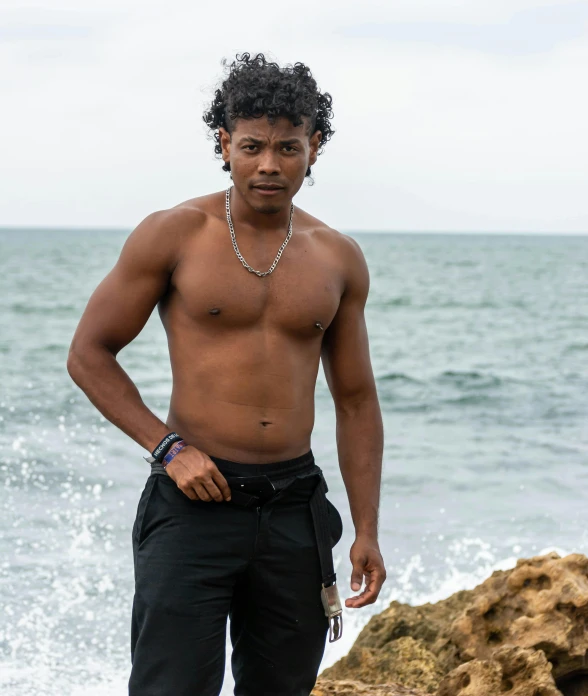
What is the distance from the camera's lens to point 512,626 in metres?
3.63

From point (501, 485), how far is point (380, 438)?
5863 millimetres

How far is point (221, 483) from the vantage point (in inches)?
103

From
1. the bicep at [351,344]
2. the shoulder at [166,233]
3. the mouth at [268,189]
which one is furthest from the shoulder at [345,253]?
the shoulder at [166,233]

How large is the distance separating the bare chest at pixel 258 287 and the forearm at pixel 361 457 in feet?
1.08

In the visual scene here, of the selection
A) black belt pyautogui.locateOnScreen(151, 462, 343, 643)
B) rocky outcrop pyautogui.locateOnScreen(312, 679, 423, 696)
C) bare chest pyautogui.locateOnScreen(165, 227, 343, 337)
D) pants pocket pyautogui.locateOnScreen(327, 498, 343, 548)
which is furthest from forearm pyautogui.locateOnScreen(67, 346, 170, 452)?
rocky outcrop pyautogui.locateOnScreen(312, 679, 423, 696)

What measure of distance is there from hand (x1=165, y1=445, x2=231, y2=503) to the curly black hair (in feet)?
2.80

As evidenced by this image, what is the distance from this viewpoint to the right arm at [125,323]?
2656 mm

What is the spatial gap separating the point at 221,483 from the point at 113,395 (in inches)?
13.6

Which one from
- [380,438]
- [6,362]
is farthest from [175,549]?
[6,362]

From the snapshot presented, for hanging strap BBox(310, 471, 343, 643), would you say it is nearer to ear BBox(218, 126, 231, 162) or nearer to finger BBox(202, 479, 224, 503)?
finger BBox(202, 479, 224, 503)

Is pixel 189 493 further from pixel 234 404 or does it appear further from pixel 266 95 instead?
pixel 266 95

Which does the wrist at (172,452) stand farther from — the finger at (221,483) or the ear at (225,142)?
the ear at (225,142)

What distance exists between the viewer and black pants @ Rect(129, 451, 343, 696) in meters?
2.60

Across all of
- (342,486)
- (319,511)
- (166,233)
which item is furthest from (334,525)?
(342,486)
